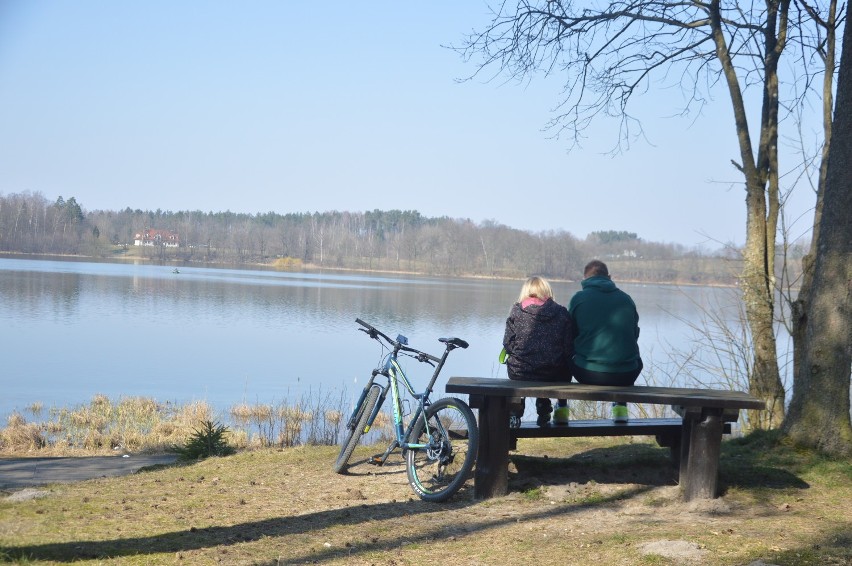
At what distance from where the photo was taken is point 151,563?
4.34 meters

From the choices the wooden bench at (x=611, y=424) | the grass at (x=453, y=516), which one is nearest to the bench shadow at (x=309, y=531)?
the grass at (x=453, y=516)

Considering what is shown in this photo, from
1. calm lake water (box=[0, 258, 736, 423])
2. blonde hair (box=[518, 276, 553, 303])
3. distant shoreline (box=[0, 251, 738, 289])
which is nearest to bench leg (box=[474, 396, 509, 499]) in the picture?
blonde hair (box=[518, 276, 553, 303])

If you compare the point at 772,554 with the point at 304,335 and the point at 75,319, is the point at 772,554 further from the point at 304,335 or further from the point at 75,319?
the point at 75,319

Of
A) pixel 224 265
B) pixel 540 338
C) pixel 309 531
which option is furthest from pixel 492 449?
pixel 224 265

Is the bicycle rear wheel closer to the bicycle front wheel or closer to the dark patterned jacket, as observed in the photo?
the bicycle front wheel

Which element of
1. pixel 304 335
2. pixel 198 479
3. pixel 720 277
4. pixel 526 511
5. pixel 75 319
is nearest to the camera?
pixel 526 511

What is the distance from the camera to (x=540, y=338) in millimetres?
6113

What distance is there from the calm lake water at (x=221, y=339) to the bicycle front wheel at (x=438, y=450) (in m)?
6.83

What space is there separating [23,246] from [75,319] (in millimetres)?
67733

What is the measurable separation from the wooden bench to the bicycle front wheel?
0.14 metres

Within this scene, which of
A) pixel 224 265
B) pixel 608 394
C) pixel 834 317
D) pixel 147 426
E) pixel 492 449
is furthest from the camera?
pixel 224 265

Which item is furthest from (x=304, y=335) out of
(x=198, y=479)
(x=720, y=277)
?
(x=198, y=479)

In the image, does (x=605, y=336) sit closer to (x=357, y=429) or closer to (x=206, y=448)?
(x=357, y=429)

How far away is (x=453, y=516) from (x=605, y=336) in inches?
66.0
